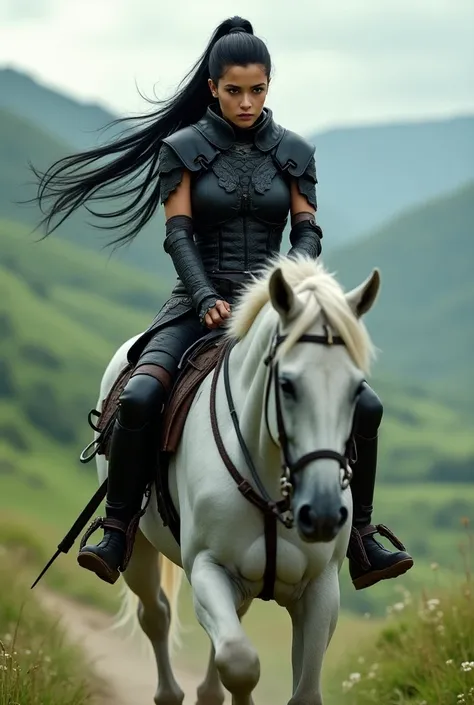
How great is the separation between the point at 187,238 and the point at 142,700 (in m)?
4.90

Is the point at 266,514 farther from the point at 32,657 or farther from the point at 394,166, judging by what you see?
the point at 394,166

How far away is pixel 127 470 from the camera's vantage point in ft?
20.5

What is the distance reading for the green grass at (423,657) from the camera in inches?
293

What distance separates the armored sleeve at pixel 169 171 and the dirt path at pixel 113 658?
425 cm

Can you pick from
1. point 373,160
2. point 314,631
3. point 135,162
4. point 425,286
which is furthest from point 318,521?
point 373,160

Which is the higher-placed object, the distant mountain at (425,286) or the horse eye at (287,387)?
the horse eye at (287,387)

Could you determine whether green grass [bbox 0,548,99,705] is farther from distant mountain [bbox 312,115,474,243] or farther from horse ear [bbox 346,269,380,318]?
distant mountain [bbox 312,115,474,243]

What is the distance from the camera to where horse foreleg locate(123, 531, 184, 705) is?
7.96m

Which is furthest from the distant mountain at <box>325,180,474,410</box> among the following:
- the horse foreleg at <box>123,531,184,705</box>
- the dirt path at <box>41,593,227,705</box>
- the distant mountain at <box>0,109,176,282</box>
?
the horse foreleg at <box>123,531,184,705</box>

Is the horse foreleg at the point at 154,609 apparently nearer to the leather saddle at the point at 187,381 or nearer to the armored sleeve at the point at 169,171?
the leather saddle at the point at 187,381

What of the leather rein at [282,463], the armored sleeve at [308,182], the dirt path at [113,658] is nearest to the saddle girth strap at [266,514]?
the leather rein at [282,463]

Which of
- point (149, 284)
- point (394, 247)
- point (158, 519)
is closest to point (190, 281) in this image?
point (158, 519)

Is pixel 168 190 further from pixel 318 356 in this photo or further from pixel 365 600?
pixel 365 600

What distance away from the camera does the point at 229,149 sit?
6.53 metres
